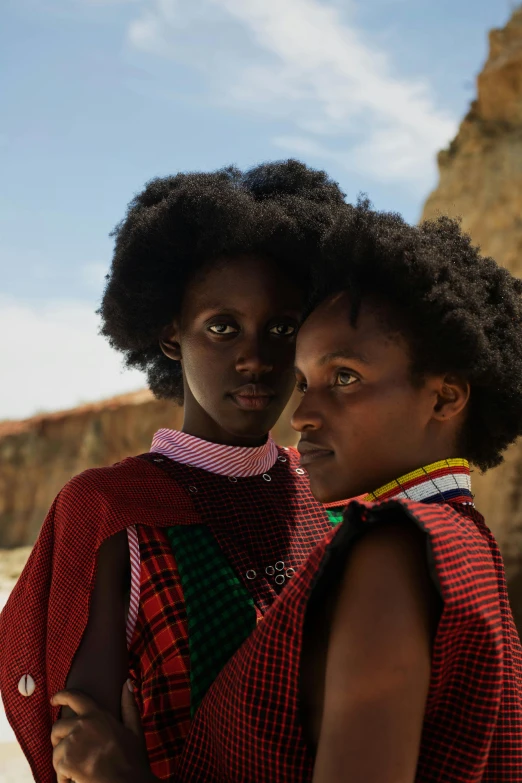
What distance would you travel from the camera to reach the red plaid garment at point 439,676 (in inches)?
50.9

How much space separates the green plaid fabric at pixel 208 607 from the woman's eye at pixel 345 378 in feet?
2.16

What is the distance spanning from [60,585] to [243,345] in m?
0.77

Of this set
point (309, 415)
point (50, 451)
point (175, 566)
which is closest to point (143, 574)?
point (175, 566)

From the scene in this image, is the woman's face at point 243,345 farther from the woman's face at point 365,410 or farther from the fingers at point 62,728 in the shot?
the fingers at point 62,728

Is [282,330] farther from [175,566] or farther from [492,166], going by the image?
[492,166]

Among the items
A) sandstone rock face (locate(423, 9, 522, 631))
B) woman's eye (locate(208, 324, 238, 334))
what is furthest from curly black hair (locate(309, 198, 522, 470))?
sandstone rock face (locate(423, 9, 522, 631))

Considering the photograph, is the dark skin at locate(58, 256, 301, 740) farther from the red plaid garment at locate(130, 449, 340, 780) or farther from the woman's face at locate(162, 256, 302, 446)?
the red plaid garment at locate(130, 449, 340, 780)

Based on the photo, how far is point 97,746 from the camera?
1.80 meters

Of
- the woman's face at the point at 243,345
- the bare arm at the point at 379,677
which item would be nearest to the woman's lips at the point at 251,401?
the woman's face at the point at 243,345

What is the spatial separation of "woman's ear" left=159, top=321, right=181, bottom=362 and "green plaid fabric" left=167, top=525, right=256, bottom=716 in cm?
68

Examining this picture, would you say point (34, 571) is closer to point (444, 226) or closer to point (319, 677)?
point (319, 677)

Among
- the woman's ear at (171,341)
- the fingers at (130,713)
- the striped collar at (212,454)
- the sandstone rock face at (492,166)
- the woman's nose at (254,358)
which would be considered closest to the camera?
the fingers at (130,713)

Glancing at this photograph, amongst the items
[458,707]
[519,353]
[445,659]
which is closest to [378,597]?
[445,659]

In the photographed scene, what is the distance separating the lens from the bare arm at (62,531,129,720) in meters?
1.94
